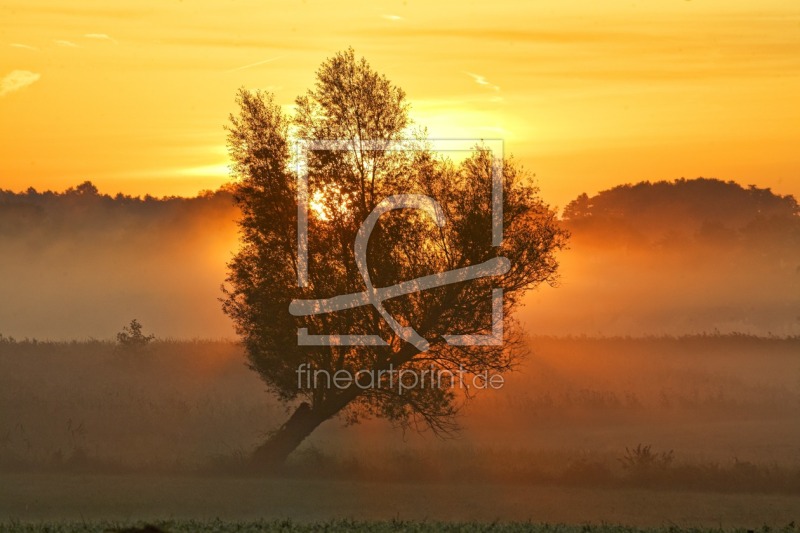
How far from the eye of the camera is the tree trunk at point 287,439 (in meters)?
43.2

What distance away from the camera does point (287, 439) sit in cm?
4350

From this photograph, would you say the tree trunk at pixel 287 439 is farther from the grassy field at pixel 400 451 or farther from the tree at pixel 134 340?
the tree at pixel 134 340

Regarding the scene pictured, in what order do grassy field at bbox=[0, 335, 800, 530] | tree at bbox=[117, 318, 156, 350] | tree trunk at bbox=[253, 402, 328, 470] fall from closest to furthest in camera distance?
grassy field at bbox=[0, 335, 800, 530]
tree trunk at bbox=[253, 402, 328, 470]
tree at bbox=[117, 318, 156, 350]

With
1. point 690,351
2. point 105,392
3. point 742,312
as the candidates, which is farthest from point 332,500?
point 742,312

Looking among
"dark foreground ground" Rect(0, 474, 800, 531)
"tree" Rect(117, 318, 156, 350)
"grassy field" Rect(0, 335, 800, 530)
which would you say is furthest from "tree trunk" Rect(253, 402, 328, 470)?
"tree" Rect(117, 318, 156, 350)

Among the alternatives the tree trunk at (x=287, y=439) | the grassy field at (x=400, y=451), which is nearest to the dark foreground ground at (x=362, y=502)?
the grassy field at (x=400, y=451)

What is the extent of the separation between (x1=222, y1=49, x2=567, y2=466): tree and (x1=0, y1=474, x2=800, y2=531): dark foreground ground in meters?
3.23

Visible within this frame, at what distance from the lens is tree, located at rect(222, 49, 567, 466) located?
131 ft

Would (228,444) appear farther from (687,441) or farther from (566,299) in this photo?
(566,299)

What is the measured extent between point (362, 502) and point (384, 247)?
8.98 meters

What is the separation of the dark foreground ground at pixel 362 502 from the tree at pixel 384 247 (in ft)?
10.6

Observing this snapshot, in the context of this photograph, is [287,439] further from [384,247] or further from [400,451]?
[384,247]

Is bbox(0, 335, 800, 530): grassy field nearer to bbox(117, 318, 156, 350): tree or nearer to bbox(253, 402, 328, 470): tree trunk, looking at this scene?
bbox(117, 318, 156, 350): tree

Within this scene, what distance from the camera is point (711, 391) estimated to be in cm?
6544
